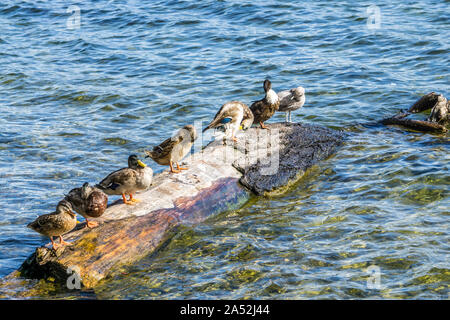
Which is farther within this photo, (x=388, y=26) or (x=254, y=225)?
(x=388, y=26)

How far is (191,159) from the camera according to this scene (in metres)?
9.81

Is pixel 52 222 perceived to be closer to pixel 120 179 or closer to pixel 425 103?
pixel 120 179

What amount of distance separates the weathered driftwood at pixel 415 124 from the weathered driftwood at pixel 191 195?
180 cm

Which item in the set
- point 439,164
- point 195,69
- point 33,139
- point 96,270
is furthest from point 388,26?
point 96,270

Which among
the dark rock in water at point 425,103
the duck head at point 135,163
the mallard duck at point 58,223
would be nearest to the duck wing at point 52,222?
the mallard duck at point 58,223

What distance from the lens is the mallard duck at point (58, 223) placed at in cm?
765

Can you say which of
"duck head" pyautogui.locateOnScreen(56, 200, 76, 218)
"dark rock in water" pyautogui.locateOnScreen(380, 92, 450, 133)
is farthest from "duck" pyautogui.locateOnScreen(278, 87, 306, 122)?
"duck head" pyautogui.locateOnScreen(56, 200, 76, 218)

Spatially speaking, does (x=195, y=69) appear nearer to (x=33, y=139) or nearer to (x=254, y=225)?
(x=33, y=139)

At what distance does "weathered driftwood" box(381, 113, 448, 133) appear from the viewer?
12.3 meters

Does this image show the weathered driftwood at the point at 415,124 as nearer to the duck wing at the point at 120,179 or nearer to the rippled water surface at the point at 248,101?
the rippled water surface at the point at 248,101

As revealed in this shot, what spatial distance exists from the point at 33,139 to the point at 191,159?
5927 millimetres

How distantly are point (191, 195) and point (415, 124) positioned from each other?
5.99m

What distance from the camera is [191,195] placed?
28.9 feet

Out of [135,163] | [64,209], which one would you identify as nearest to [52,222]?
[64,209]
